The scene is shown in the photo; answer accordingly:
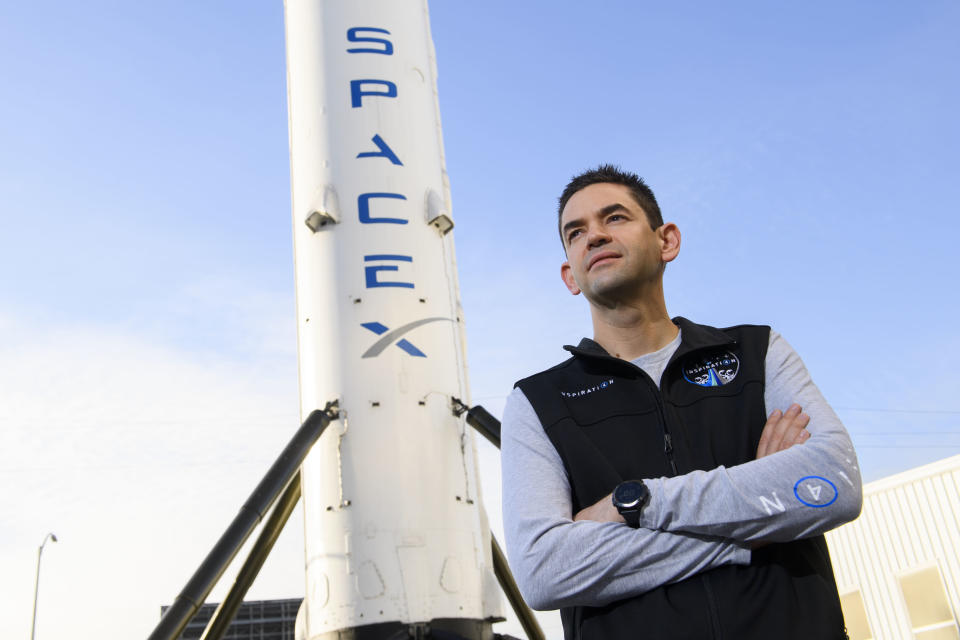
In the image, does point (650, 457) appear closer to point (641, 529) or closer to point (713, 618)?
point (641, 529)

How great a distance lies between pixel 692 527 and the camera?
2.28 metres

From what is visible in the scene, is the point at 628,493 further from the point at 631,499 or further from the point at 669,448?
the point at 669,448

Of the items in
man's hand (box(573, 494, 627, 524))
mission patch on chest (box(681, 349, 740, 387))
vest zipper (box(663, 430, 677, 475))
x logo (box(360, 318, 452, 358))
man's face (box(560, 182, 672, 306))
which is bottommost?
man's hand (box(573, 494, 627, 524))

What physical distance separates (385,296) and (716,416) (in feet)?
15.4

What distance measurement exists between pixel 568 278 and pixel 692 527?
1.18m

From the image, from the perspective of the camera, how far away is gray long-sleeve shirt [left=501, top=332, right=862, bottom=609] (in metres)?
2.27

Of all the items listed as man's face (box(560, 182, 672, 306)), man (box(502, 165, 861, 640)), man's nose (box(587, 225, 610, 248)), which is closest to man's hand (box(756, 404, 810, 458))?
man (box(502, 165, 861, 640))

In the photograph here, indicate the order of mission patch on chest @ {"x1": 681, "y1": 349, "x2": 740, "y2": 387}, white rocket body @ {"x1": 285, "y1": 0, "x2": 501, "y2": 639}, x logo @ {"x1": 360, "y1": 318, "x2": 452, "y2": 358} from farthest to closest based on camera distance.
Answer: x logo @ {"x1": 360, "y1": 318, "x2": 452, "y2": 358}, white rocket body @ {"x1": 285, "y1": 0, "x2": 501, "y2": 639}, mission patch on chest @ {"x1": 681, "y1": 349, "x2": 740, "y2": 387}

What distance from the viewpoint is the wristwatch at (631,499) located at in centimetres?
229

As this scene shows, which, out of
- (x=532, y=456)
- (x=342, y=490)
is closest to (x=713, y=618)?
(x=532, y=456)

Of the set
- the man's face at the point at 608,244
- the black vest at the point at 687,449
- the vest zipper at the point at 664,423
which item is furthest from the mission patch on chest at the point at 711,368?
the man's face at the point at 608,244

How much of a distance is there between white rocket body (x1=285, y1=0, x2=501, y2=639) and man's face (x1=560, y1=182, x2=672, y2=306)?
3.62 metres

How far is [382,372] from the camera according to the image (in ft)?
22.1

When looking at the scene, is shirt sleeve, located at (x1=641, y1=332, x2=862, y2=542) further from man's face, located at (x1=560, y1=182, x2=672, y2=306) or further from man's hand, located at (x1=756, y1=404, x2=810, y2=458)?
man's face, located at (x1=560, y1=182, x2=672, y2=306)
